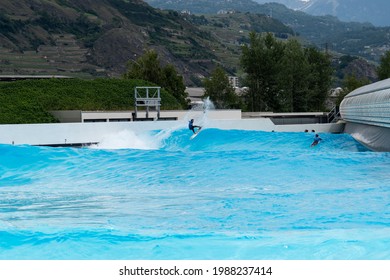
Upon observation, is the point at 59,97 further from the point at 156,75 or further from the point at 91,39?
the point at 91,39

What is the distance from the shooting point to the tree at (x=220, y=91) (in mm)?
54844

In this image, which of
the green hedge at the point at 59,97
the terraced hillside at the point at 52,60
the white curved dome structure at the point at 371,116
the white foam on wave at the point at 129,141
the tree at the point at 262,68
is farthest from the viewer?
the terraced hillside at the point at 52,60

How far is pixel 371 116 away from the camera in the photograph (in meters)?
28.9

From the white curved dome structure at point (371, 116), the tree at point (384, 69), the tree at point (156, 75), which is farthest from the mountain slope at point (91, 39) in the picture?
the white curved dome structure at point (371, 116)

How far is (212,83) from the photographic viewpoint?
54.9 meters

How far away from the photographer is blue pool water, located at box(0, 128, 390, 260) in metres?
8.52

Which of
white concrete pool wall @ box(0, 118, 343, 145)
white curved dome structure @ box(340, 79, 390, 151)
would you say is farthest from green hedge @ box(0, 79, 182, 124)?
white curved dome structure @ box(340, 79, 390, 151)

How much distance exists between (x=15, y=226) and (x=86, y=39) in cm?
12077

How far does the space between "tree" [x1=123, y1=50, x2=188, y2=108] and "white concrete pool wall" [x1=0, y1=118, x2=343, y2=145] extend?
624 inches

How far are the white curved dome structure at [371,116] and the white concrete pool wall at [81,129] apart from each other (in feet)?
18.0

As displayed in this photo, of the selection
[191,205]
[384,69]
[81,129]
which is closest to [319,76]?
[384,69]

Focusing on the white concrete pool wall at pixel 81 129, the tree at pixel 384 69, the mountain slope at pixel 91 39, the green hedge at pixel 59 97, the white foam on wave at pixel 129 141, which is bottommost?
the white foam on wave at pixel 129 141

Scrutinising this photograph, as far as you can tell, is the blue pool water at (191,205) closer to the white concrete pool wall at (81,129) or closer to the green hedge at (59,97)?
the white concrete pool wall at (81,129)
